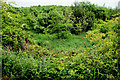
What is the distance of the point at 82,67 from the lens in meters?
4.16

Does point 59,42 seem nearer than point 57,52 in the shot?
No

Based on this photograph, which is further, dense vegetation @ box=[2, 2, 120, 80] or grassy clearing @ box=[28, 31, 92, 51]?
grassy clearing @ box=[28, 31, 92, 51]

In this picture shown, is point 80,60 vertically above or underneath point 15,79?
above

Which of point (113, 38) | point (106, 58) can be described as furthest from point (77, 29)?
point (106, 58)

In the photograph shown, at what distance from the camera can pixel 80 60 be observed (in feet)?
14.3

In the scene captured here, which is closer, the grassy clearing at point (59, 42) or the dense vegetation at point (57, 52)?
the dense vegetation at point (57, 52)

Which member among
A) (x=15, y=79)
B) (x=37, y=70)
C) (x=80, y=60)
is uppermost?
(x=80, y=60)

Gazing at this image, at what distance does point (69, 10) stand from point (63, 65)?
5.53 m

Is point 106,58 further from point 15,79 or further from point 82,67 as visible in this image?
point 15,79

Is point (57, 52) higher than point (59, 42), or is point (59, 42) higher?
point (59, 42)

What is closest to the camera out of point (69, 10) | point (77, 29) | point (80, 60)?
point (80, 60)

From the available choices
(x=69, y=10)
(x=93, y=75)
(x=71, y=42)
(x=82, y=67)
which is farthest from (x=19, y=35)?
(x=69, y=10)

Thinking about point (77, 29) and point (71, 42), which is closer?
point (71, 42)

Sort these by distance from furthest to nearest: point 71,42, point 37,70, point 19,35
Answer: point 71,42, point 19,35, point 37,70
